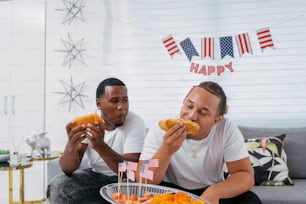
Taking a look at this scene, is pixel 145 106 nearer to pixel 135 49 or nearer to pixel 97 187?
pixel 135 49

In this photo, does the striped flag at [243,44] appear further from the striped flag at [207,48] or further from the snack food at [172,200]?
the snack food at [172,200]

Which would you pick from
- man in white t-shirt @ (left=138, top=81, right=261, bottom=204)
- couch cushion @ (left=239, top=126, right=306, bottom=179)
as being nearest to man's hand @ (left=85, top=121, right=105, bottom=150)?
man in white t-shirt @ (left=138, top=81, right=261, bottom=204)

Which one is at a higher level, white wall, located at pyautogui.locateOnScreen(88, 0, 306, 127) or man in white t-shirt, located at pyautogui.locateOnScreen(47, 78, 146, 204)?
white wall, located at pyautogui.locateOnScreen(88, 0, 306, 127)

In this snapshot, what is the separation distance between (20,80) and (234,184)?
272cm

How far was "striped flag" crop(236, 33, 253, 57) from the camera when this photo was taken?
9.82ft

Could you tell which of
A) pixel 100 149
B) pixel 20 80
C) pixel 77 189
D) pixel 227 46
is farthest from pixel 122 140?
pixel 20 80

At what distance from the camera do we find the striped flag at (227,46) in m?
3.01

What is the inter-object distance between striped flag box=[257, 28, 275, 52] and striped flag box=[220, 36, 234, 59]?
0.83 ft

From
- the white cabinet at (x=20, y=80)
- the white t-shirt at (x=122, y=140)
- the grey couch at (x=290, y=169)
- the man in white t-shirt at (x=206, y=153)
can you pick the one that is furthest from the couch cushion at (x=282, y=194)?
the white cabinet at (x=20, y=80)

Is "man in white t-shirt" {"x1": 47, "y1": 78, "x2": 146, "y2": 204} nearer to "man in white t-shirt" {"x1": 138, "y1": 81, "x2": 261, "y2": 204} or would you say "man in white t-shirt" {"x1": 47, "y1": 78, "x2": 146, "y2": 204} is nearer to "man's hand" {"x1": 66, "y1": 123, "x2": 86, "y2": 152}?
"man's hand" {"x1": 66, "y1": 123, "x2": 86, "y2": 152}

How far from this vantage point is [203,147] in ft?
4.94

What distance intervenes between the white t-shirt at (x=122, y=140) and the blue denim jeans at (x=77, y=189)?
0.31 ft

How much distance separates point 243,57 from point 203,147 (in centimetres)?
173

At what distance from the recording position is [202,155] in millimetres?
1484
